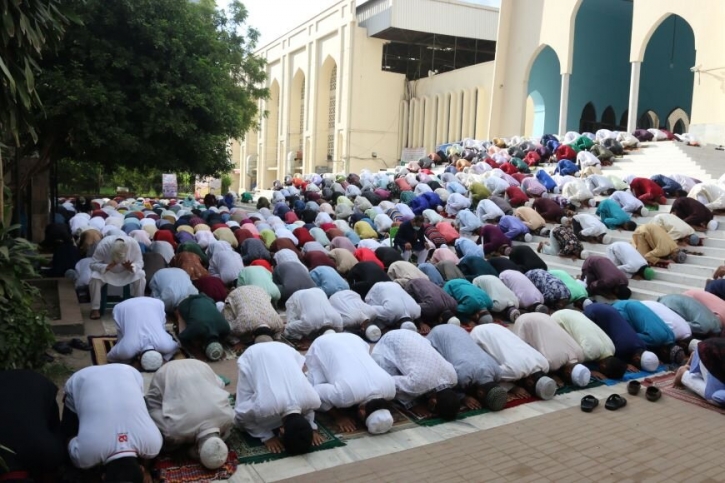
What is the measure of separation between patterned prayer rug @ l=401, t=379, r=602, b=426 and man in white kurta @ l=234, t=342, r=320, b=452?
792 mm

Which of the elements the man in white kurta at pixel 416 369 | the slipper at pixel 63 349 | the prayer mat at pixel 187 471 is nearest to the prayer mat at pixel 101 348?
the slipper at pixel 63 349

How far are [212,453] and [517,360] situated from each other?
2.49 meters

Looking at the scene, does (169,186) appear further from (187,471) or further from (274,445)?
(187,471)

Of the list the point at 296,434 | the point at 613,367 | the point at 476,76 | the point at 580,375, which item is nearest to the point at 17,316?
the point at 296,434

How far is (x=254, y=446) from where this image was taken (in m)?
3.82

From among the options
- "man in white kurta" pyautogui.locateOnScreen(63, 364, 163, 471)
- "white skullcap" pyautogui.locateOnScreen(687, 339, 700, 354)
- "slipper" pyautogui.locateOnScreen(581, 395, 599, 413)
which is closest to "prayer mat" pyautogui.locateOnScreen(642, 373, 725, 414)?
"white skullcap" pyautogui.locateOnScreen(687, 339, 700, 354)

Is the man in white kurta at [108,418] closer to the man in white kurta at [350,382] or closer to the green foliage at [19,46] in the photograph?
the man in white kurta at [350,382]

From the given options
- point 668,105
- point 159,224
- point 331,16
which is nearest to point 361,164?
point 331,16

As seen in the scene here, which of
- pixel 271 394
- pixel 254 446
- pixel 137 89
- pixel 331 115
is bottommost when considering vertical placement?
pixel 254 446

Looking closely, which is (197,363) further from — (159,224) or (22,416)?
(159,224)

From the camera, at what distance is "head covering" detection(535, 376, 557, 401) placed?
15.4 feet

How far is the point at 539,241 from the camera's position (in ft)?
34.6

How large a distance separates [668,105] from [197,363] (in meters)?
23.4

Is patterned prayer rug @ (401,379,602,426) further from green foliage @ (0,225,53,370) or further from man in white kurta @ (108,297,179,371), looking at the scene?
green foliage @ (0,225,53,370)
